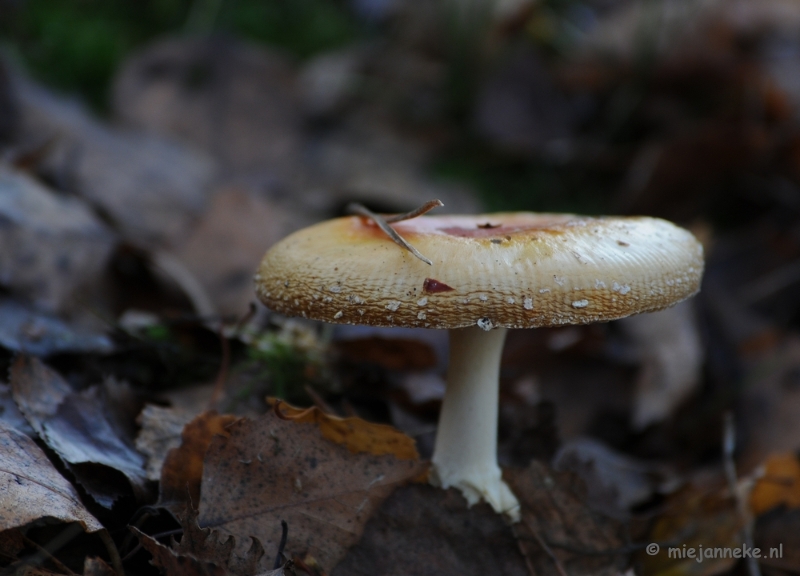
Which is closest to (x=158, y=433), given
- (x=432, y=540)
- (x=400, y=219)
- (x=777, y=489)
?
(x=432, y=540)

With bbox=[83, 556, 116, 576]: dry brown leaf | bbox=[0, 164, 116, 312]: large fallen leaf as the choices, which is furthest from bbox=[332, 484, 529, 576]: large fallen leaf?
bbox=[0, 164, 116, 312]: large fallen leaf

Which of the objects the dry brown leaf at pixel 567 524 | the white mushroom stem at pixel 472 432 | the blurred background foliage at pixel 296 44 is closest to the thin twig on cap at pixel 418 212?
the white mushroom stem at pixel 472 432

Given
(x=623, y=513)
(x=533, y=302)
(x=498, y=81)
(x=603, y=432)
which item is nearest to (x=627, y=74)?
(x=498, y=81)

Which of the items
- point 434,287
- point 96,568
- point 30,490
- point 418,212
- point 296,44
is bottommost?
point 96,568

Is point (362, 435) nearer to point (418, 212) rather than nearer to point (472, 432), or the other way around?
point (472, 432)

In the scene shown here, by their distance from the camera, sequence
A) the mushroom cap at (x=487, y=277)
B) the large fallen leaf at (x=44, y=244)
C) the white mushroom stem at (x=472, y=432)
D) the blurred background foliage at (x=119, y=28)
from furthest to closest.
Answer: the blurred background foliage at (x=119, y=28) < the large fallen leaf at (x=44, y=244) < the white mushroom stem at (x=472, y=432) < the mushroom cap at (x=487, y=277)

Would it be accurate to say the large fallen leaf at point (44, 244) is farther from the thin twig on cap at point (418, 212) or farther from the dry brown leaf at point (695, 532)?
the dry brown leaf at point (695, 532)
